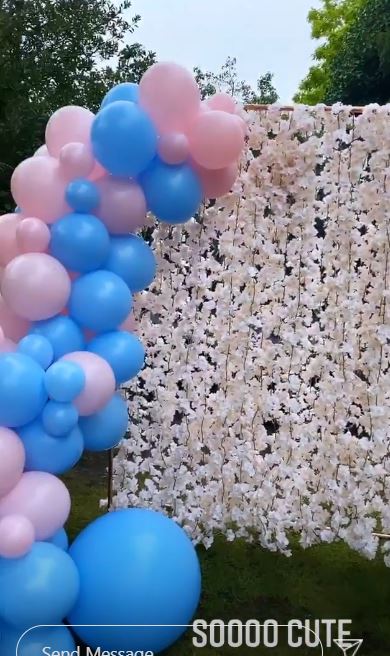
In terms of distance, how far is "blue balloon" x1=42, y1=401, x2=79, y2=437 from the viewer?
194 cm

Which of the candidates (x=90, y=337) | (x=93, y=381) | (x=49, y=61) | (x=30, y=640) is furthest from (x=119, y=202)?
(x=49, y=61)

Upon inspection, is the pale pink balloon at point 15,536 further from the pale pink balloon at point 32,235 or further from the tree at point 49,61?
the tree at point 49,61

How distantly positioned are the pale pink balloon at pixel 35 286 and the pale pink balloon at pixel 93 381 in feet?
0.57

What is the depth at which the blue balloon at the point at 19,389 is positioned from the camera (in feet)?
6.19

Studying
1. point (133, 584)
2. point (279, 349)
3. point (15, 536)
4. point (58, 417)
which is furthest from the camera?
point (279, 349)

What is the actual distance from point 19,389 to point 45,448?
0.22 metres

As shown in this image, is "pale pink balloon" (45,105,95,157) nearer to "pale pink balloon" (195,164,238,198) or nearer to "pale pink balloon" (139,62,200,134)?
"pale pink balloon" (139,62,200,134)

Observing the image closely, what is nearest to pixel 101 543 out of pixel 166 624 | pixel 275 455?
pixel 166 624

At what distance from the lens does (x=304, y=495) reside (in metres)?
2.76

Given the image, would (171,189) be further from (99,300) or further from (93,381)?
(93,381)

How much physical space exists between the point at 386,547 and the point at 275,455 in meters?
0.60

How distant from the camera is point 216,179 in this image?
227cm

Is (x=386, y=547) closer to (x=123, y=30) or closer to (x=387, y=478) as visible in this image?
(x=387, y=478)

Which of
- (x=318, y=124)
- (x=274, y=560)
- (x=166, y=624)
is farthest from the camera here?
(x=274, y=560)
